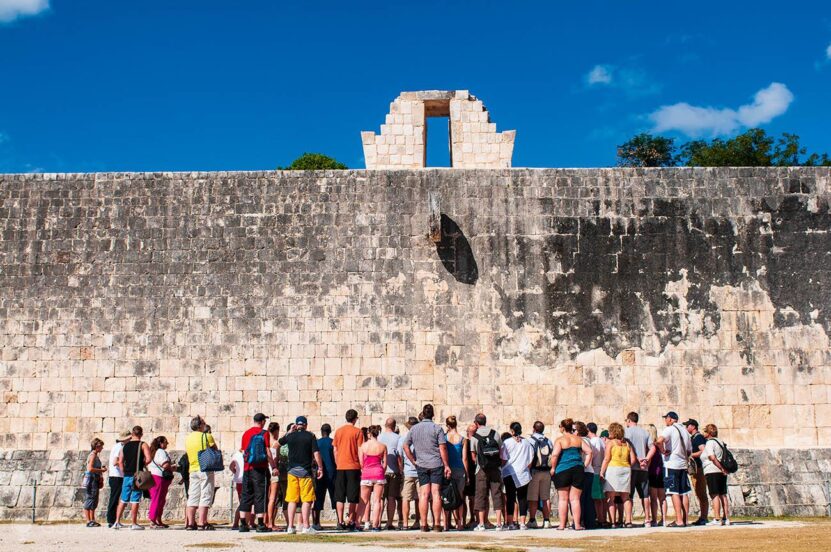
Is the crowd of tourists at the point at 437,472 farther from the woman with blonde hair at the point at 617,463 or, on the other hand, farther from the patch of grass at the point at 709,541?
the patch of grass at the point at 709,541

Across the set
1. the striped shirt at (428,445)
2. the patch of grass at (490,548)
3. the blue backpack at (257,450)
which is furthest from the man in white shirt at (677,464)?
the blue backpack at (257,450)

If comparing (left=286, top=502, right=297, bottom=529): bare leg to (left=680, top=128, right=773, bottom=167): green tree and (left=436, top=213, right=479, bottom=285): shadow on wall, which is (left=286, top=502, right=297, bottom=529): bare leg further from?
(left=680, top=128, right=773, bottom=167): green tree

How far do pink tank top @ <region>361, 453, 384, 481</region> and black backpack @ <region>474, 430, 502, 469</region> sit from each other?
1.28 meters

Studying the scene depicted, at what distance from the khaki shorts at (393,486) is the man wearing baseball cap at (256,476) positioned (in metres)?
1.62

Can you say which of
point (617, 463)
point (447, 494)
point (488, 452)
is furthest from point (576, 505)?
point (447, 494)

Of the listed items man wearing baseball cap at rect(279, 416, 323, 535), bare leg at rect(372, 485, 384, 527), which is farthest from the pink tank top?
man wearing baseball cap at rect(279, 416, 323, 535)

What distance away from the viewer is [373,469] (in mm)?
12086

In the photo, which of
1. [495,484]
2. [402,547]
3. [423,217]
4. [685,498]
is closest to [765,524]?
[685,498]

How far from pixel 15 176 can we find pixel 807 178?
14138mm

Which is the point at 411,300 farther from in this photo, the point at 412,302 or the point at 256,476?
the point at 256,476

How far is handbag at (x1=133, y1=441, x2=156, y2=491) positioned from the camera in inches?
488

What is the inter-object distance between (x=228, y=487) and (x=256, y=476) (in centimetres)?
331

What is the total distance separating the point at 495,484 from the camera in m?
12.3

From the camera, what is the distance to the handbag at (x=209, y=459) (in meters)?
12.3
